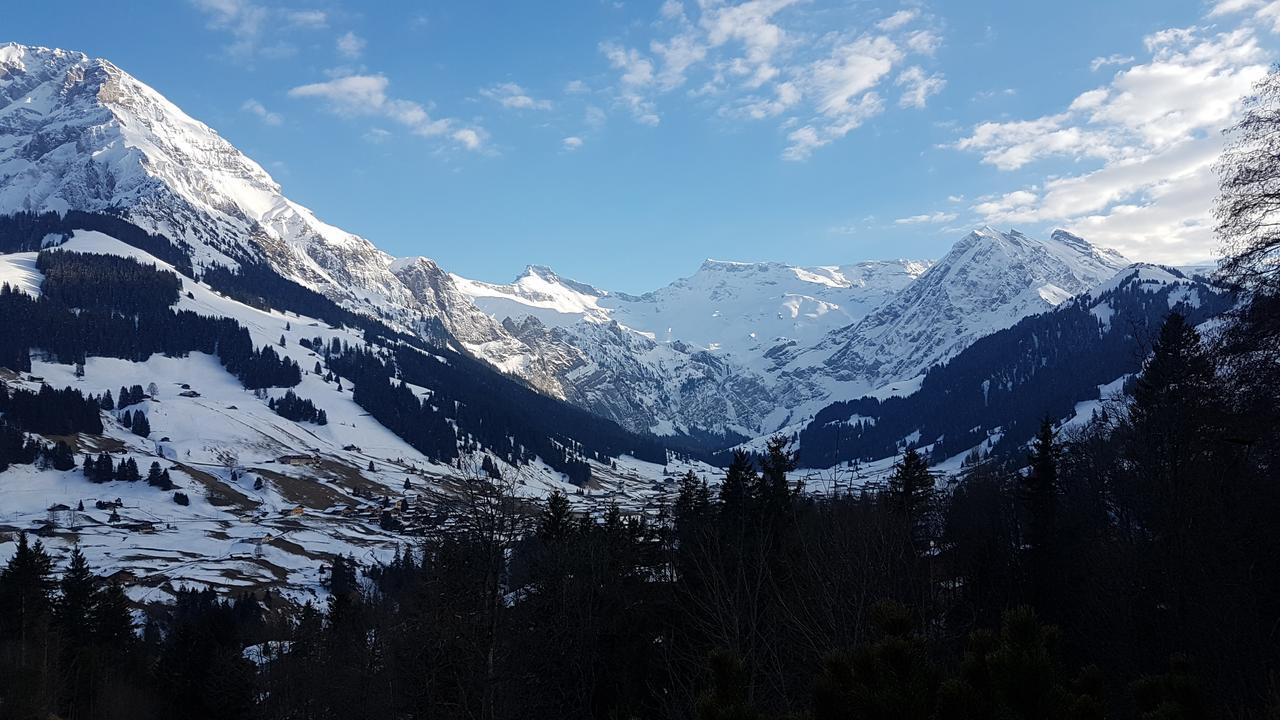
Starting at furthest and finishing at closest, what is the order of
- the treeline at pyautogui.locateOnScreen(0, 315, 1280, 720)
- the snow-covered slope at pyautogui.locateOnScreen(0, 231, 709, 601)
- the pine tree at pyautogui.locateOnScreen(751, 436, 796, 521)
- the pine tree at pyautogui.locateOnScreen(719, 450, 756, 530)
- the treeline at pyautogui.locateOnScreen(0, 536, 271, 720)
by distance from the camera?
the snow-covered slope at pyautogui.locateOnScreen(0, 231, 709, 601), the pine tree at pyautogui.locateOnScreen(719, 450, 756, 530), the pine tree at pyautogui.locateOnScreen(751, 436, 796, 521), the treeline at pyautogui.locateOnScreen(0, 536, 271, 720), the treeline at pyautogui.locateOnScreen(0, 315, 1280, 720)

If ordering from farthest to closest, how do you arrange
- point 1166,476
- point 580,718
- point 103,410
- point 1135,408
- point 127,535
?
point 103,410 < point 127,535 < point 580,718 < point 1135,408 < point 1166,476

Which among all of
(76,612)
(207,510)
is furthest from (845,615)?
(207,510)

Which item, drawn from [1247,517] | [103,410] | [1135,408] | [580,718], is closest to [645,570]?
[580,718]

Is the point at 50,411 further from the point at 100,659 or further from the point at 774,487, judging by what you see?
the point at 774,487

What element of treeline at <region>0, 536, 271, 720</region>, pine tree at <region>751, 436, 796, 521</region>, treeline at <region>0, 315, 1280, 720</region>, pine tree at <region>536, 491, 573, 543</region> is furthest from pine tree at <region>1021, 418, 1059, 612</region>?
treeline at <region>0, 536, 271, 720</region>

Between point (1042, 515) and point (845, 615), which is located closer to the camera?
point (845, 615)

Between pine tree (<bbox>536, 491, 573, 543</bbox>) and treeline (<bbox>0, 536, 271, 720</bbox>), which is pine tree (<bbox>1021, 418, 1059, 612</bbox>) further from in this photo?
treeline (<bbox>0, 536, 271, 720</bbox>)

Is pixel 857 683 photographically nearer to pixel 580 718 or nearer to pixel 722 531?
pixel 580 718

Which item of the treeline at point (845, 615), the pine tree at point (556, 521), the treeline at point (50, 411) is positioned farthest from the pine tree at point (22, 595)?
the treeline at point (50, 411)

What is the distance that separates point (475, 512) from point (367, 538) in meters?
136

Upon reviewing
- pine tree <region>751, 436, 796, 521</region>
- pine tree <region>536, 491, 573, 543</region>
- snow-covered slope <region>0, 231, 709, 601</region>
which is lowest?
snow-covered slope <region>0, 231, 709, 601</region>

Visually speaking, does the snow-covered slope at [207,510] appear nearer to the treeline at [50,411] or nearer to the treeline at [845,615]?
the treeline at [50,411]

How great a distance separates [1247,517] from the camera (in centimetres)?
1741

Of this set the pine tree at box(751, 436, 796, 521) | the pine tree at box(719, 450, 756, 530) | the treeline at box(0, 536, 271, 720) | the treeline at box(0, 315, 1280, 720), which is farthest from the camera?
the pine tree at box(719, 450, 756, 530)
